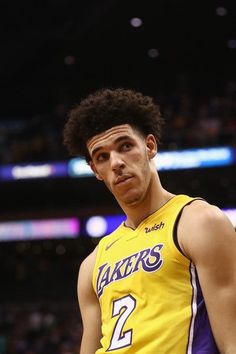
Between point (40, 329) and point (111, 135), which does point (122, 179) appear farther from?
point (40, 329)

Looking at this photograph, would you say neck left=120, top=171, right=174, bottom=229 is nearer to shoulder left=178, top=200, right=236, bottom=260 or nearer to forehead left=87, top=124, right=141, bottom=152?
forehead left=87, top=124, right=141, bottom=152

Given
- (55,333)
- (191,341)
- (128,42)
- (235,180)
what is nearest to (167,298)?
(191,341)

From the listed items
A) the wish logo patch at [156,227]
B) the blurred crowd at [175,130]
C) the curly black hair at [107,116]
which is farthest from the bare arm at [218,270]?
the blurred crowd at [175,130]

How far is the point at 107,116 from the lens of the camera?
3.01 meters

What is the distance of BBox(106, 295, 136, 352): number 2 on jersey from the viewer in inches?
106

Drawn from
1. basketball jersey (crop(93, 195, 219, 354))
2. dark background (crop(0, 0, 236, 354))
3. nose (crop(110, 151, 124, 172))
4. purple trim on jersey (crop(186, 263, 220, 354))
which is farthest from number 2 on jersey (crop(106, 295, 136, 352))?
dark background (crop(0, 0, 236, 354))

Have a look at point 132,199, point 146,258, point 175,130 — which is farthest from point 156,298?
point 175,130

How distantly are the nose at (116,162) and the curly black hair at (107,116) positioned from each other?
0.47ft

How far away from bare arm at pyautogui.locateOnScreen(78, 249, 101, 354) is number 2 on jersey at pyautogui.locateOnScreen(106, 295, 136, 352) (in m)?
0.33

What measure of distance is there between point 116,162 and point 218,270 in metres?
0.63

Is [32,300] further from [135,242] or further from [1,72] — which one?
[135,242]

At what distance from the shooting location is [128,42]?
1902 cm

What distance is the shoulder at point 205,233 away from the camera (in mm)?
2512

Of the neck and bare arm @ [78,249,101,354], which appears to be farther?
bare arm @ [78,249,101,354]
